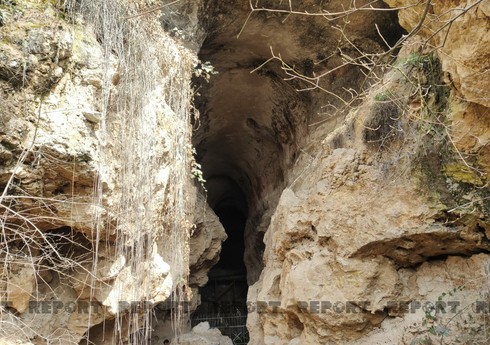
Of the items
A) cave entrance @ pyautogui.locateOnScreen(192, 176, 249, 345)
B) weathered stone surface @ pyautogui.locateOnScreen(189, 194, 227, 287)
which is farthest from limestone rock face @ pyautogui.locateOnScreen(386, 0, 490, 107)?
cave entrance @ pyautogui.locateOnScreen(192, 176, 249, 345)

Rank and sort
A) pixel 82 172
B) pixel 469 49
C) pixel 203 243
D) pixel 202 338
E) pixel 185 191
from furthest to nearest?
pixel 203 243 → pixel 202 338 → pixel 185 191 → pixel 82 172 → pixel 469 49

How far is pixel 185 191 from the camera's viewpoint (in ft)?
18.1

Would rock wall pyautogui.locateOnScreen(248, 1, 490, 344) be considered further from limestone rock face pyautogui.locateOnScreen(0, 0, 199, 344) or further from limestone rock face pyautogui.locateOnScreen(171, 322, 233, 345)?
limestone rock face pyautogui.locateOnScreen(171, 322, 233, 345)

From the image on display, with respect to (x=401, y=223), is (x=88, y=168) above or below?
above

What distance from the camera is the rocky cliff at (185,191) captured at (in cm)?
354

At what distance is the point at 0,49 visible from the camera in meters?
3.47

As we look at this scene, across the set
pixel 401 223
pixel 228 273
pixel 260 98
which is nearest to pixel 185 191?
pixel 401 223

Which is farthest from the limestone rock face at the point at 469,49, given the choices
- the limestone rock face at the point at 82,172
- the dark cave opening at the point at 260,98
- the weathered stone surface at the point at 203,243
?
the weathered stone surface at the point at 203,243

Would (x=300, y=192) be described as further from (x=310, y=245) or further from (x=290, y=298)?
(x=290, y=298)

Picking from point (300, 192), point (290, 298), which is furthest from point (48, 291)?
point (300, 192)

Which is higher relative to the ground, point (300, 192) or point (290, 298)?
point (300, 192)

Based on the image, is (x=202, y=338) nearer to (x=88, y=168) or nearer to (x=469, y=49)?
(x=88, y=168)

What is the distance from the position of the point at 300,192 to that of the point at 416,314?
207 cm

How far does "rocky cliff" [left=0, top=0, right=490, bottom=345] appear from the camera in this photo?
11.6ft
